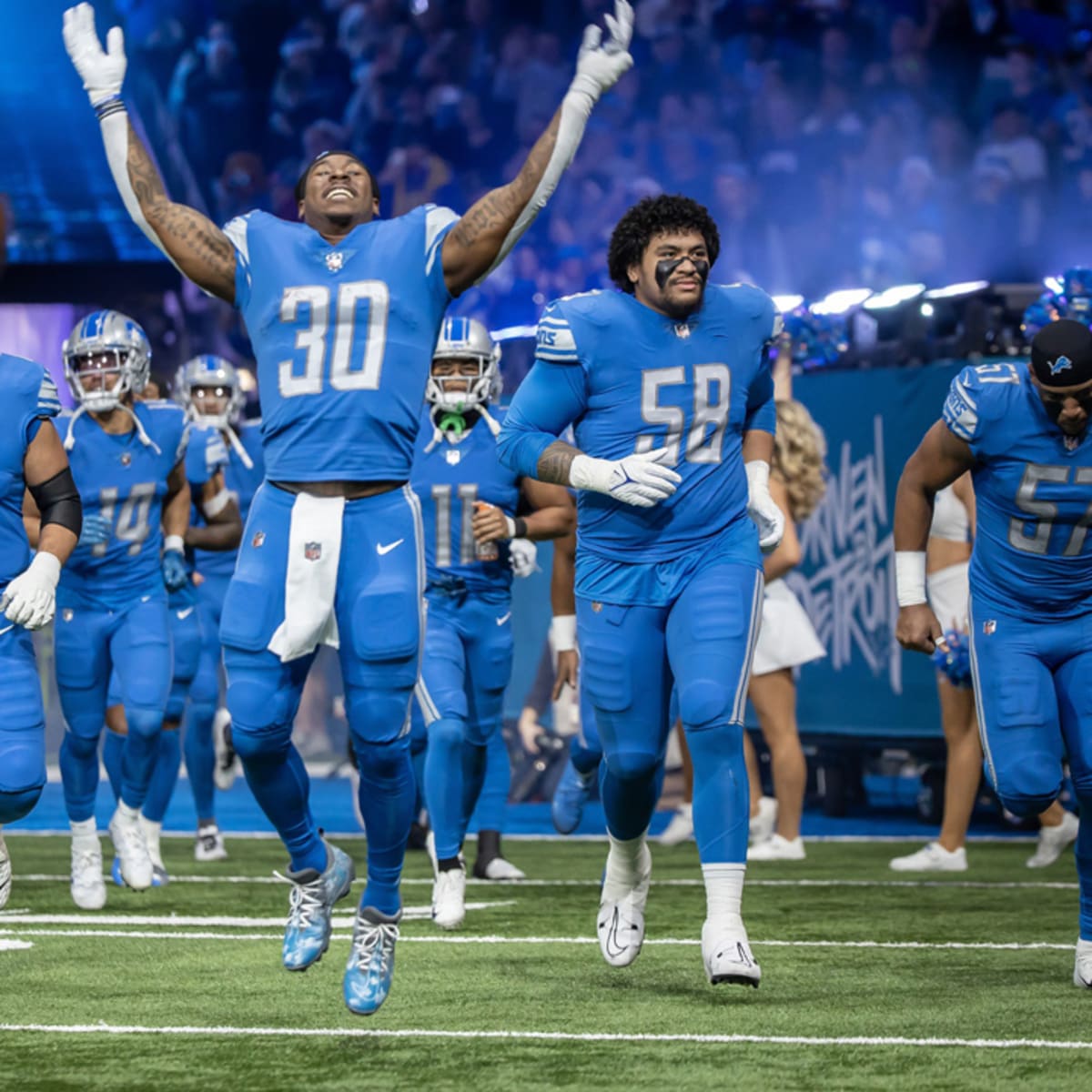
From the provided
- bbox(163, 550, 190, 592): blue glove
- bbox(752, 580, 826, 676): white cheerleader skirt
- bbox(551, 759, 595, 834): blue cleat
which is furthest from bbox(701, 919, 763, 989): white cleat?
bbox(752, 580, 826, 676): white cheerleader skirt

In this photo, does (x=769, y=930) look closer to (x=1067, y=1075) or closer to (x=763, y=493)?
(x=763, y=493)

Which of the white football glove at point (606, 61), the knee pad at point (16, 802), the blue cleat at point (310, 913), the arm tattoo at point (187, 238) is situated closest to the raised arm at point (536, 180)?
the white football glove at point (606, 61)

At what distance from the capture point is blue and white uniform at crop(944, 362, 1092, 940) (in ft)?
16.6

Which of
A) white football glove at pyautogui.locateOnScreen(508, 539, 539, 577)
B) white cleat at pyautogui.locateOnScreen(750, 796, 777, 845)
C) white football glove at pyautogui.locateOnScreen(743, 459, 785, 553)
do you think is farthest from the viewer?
white cleat at pyautogui.locateOnScreen(750, 796, 777, 845)

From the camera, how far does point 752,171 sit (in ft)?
51.1

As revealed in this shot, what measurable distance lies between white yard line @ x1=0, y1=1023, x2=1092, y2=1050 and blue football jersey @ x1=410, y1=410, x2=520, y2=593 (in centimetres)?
317

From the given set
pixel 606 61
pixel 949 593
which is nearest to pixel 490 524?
pixel 949 593

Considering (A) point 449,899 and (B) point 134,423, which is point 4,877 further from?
(B) point 134,423

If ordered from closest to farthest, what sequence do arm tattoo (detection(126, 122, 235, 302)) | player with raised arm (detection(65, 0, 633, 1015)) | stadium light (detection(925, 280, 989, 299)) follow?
player with raised arm (detection(65, 0, 633, 1015))
arm tattoo (detection(126, 122, 235, 302))
stadium light (detection(925, 280, 989, 299))

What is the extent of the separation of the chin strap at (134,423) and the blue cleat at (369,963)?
3.74 meters

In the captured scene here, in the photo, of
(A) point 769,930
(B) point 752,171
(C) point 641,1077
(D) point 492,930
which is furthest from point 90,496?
(B) point 752,171

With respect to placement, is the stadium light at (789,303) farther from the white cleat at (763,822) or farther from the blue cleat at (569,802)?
the blue cleat at (569,802)

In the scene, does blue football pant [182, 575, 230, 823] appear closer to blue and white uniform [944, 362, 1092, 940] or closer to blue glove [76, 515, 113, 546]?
blue glove [76, 515, 113, 546]

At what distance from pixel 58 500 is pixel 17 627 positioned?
0.39m
